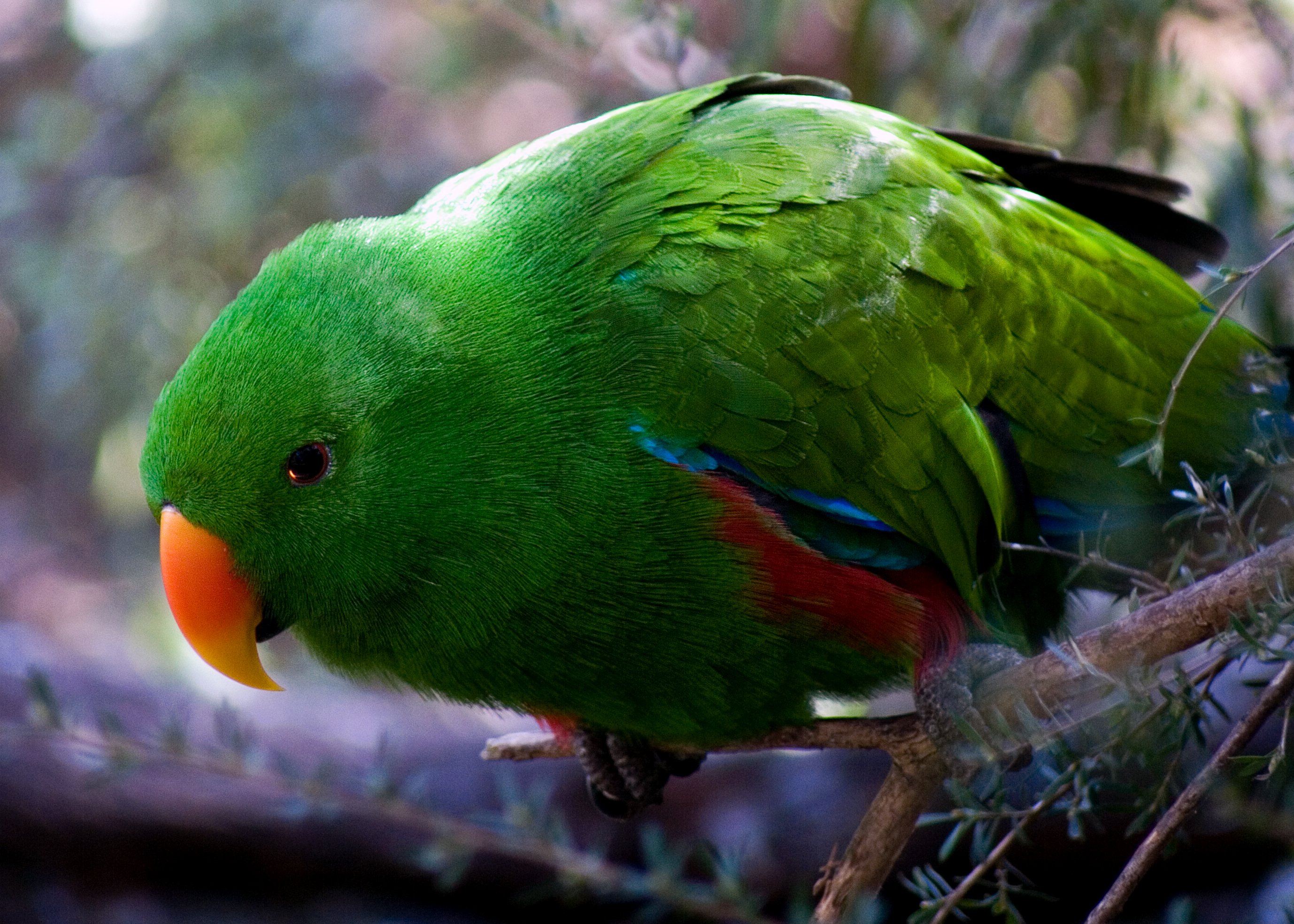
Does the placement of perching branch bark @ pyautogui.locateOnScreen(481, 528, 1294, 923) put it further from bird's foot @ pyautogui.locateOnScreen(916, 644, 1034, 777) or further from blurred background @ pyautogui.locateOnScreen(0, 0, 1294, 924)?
blurred background @ pyautogui.locateOnScreen(0, 0, 1294, 924)

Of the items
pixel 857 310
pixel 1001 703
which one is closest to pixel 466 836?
pixel 1001 703

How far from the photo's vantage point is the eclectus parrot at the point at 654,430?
201cm

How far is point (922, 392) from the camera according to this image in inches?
82.7

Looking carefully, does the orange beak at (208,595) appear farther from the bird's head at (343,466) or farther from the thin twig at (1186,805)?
the thin twig at (1186,805)

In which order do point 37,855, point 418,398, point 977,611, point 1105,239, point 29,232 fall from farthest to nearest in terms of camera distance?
point 29,232
point 37,855
point 1105,239
point 977,611
point 418,398

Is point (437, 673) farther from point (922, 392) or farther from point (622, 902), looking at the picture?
point (622, 902)

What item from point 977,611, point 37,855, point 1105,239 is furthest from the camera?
point 37,855

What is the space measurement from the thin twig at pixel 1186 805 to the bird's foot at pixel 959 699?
316mm

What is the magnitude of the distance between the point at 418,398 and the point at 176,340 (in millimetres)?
2694

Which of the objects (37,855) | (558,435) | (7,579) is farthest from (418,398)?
(7,579)

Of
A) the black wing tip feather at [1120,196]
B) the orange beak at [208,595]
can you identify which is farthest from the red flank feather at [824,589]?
the black wing tip feather at [1120,196]

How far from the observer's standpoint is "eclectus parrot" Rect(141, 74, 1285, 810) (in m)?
2.01

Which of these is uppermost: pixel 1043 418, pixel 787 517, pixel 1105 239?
pixel 1105 239

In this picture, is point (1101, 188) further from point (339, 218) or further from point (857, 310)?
point (339, 218)
